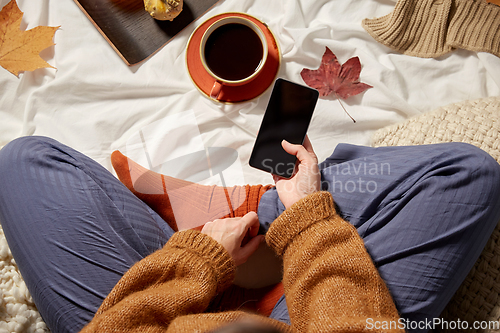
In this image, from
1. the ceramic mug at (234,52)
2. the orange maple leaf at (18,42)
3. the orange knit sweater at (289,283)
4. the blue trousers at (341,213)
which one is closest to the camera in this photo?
the orange knit sweater at (289,283)

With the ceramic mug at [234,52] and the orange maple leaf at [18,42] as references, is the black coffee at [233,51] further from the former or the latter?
the orange maple leaf at [18,42]

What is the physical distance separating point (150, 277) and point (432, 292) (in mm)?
468

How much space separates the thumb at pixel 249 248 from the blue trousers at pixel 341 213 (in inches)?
1.6

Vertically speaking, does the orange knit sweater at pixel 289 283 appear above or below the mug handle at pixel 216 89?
below

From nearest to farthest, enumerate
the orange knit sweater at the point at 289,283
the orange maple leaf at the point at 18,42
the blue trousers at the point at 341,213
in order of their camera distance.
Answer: the orange knit sweater at the point at 289,283 → the blue trousers at the point at 341,213 → the orange maple leaf at the point at 18,42

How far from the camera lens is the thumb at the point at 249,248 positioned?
594mm

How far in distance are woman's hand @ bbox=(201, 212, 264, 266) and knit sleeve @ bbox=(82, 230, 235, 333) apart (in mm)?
49

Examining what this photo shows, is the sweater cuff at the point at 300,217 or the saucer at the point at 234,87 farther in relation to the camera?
the saucer at the point at 234,87

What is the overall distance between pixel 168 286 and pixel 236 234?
0.15 m

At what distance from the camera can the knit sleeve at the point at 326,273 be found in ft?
1.41

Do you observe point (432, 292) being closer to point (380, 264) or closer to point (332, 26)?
point (380, 264)

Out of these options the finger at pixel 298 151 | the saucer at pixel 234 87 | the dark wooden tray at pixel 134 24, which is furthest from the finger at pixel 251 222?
the dark wooden tray at pixel 134 24

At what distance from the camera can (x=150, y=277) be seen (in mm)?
468

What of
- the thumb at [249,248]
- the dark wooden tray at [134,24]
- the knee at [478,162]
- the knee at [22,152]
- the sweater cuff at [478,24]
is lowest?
the thumb at [249,248]
